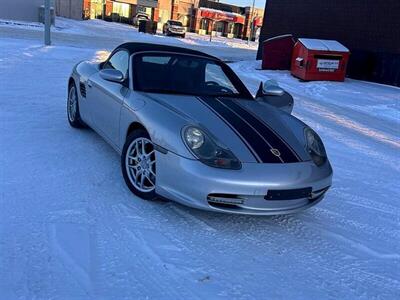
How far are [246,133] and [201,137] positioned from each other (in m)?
0.42

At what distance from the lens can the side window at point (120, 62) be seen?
4555 mm

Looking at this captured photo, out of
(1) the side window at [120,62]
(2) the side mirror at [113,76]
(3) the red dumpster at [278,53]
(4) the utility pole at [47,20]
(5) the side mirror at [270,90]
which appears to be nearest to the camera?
(2) the side mirror at [113,76]

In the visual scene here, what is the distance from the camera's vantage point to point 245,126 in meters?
3.70

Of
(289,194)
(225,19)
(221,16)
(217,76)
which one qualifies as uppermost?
(221,16)

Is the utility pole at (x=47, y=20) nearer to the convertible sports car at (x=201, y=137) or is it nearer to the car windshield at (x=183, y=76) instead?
the convertible sports car at (x=201, y=137)

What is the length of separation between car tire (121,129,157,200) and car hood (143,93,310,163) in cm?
37

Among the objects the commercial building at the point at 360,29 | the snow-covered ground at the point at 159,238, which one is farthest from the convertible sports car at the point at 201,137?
the commercial building at the point at 360,29

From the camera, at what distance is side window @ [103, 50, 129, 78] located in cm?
455

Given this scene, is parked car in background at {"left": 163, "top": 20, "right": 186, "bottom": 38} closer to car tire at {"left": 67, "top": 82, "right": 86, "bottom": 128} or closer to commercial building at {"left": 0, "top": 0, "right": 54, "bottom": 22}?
commercial building at {"left": 0, "top": 0, "right": 54, "bottom": 22}

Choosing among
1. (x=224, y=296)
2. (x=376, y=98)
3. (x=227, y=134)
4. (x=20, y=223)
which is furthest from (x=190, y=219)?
(x=376, y=98)

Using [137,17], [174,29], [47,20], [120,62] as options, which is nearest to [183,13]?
[137,17]

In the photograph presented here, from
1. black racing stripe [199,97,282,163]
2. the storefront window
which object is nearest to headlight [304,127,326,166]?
black racing stripe [199,97,282,163]

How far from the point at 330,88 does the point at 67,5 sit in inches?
1567

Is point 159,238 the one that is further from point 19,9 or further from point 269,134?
point 19,9
